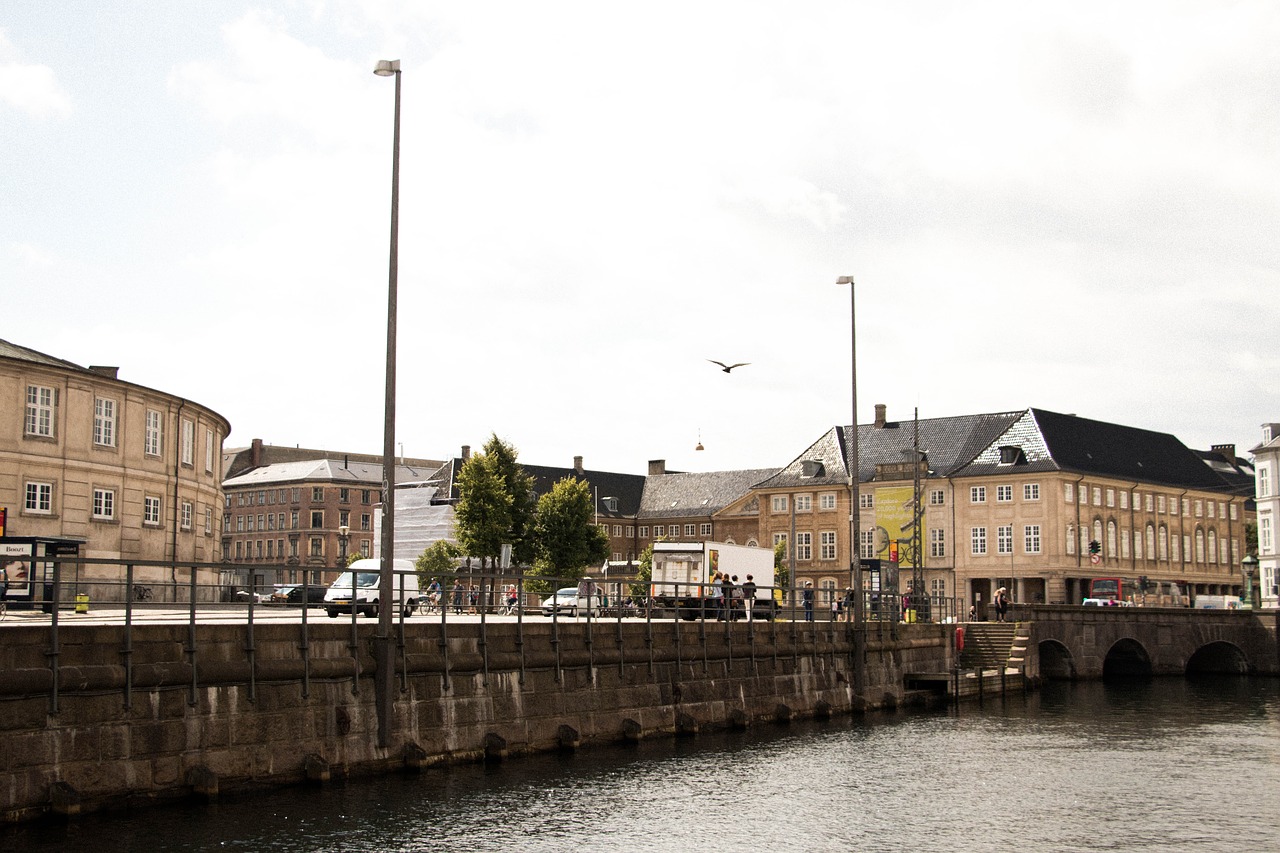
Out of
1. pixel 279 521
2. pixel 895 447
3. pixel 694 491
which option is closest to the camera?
pixel 895 447

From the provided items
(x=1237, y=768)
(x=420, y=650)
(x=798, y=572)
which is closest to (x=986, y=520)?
(x=798, y=572)

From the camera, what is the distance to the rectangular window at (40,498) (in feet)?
179

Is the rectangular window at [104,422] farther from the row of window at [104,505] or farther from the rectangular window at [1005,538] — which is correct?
the rectangular window at [1005,538]

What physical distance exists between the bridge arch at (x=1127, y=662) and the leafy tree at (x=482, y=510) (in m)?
36.6

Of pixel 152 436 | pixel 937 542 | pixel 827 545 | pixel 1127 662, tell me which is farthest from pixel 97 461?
pixel 827 545

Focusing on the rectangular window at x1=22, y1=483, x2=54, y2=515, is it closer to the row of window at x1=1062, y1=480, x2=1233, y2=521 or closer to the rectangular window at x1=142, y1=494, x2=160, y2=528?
the rectangular window at x1=142, y1=494, x2=160, y2=528

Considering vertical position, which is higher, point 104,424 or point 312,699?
point 104,424

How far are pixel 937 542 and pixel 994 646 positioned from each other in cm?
4258

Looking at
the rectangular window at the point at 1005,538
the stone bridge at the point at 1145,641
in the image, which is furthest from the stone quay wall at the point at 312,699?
the rectangular window at the point at 1005,538

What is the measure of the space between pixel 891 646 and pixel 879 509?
23.6 m

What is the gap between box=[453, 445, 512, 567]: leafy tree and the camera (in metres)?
90.9

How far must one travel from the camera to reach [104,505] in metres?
57.6

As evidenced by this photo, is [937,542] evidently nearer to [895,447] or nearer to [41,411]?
[895,447]

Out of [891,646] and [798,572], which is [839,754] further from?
[798,572]
